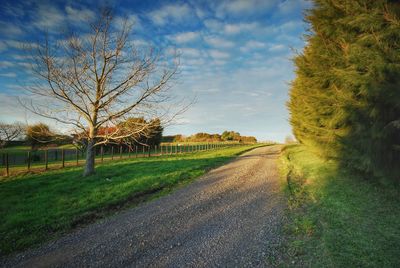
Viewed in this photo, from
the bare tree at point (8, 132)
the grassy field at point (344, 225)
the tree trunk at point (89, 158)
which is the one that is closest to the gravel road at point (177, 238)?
the grassy field at point (344, 225)

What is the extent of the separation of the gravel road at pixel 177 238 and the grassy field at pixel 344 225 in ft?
1.59

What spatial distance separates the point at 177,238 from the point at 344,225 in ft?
12.4

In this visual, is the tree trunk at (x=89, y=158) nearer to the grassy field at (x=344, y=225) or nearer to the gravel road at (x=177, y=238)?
the gravel road at (x=177, y=238)

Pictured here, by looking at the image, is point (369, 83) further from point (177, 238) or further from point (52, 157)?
point (52, 157)

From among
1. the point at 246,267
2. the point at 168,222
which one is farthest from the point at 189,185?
the point at 246,267

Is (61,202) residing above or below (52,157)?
below

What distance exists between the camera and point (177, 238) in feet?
15.4

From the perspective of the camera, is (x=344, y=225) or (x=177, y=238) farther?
(x=344, y=225)

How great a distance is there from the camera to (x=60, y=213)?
6441 mm

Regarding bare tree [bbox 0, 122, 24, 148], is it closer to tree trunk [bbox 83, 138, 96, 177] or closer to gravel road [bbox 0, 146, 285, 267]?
tree trunk [bbox 83, 138, 96, 177]

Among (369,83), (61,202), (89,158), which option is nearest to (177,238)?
(61,202)

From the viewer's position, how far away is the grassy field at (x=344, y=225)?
12.2 feet

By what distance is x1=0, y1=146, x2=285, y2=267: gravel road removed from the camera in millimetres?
3914

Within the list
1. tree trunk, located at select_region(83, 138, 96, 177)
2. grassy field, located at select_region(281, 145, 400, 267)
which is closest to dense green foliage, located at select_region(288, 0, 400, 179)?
grassy field, located at select_region(281, 145, 400, 267)
